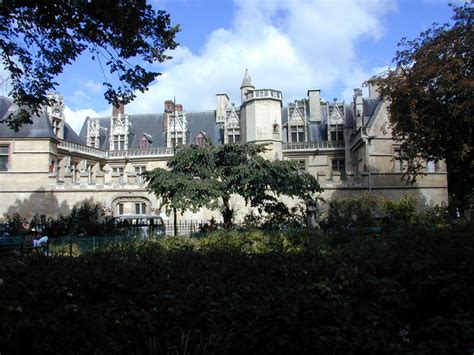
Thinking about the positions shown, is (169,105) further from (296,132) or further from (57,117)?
(296,132)

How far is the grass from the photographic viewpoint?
10.3 ft

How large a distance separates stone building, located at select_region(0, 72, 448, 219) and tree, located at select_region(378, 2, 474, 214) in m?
2.85

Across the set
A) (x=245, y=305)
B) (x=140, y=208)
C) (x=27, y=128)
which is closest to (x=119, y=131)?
(x=27, y=128)

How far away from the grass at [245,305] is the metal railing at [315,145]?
30.5 metres

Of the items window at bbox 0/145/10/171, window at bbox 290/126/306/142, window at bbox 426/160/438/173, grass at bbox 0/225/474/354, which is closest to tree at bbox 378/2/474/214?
window at bbox 426/160/438/173

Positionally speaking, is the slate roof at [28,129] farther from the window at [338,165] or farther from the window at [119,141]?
the window at [338,165]

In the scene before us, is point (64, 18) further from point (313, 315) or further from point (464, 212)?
point (464, 212)

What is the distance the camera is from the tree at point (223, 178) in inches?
672

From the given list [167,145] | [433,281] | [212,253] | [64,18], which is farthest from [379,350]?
[167,145]

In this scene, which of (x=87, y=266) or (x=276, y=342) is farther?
(x=87, y=266)

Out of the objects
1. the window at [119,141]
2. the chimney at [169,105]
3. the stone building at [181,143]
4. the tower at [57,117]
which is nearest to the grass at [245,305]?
the stone building at [181,143]

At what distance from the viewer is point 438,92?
18.2 meters

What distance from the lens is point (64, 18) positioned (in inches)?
349

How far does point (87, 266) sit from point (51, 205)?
2561cm
